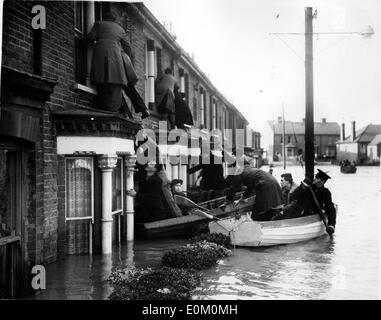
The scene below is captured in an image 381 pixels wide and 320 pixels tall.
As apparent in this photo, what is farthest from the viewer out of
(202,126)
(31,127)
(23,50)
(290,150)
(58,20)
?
(290,150)

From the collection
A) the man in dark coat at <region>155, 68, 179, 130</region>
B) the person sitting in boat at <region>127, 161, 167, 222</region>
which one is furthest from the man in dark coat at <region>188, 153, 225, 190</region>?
the person sitting in boat at <region>127, 161, 167, 222</region>

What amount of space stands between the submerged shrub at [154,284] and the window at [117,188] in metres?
2.93

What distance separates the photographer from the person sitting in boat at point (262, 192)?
10.3 meters

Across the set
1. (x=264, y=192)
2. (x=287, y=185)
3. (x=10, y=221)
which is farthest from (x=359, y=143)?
(x=10, y=221)

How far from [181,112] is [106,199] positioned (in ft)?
19.7

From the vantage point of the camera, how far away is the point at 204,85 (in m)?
19.7

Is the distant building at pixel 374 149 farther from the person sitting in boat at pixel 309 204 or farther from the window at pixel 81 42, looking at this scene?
the window at pixel 81 42

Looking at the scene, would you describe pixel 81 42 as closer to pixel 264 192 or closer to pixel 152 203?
pixel 152 203

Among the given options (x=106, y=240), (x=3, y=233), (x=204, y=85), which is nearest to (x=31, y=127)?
(x=3, y=233)

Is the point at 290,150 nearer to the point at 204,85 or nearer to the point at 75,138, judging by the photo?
the point at 204,85

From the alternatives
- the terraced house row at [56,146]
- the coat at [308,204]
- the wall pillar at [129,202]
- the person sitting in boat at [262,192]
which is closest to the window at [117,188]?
the terraced house row at [56,146]

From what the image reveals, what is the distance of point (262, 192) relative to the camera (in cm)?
1030

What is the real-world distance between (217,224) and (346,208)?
961 centimetres
